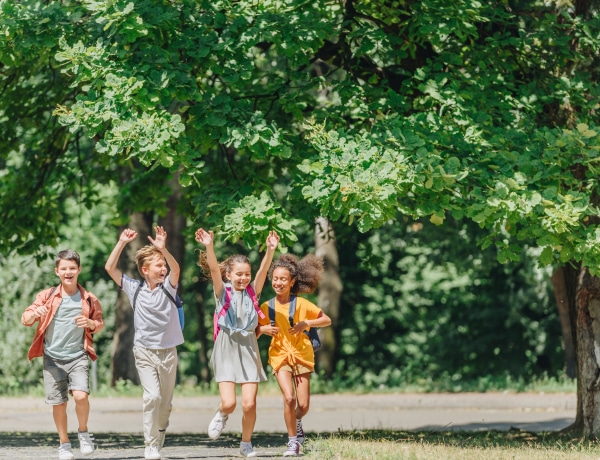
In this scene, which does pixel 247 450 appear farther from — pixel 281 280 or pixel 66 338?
pixel 66 338

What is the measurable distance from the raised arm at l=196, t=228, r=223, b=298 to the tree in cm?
129

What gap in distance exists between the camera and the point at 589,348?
12.3m

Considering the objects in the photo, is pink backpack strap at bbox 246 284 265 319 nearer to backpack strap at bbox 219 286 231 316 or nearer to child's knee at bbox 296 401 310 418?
backpack strap at bbox 219 286 231 316

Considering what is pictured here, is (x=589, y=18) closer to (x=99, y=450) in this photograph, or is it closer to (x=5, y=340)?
(x=99, y=450)

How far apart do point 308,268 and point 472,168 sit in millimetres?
1860

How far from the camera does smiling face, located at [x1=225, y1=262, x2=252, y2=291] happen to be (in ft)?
29.9

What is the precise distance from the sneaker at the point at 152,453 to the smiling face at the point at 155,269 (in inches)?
49.5

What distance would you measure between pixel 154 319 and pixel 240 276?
0.78 meters

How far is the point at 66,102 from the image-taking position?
50.0ft

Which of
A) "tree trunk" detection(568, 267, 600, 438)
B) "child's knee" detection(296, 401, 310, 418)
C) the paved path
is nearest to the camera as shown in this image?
"child's knee" detection(296, 401, 310, 418)

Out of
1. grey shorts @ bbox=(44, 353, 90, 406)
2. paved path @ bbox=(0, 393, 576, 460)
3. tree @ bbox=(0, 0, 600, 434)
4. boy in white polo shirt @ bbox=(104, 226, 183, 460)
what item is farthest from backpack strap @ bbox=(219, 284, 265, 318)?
paved path @ bbox=(0, 393, 576, 460)

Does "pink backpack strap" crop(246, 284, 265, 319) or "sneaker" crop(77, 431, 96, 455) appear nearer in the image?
"sneaker" crop(77, 431, 96, 455)

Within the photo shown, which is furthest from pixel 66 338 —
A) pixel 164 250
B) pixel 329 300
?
pixel 329 300

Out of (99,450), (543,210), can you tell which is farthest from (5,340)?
(543,210)
